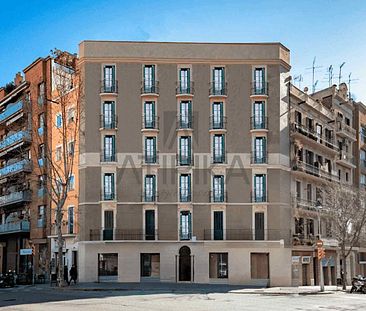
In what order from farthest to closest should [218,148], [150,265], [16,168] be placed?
[16,168] → [218,148] → [150,265]

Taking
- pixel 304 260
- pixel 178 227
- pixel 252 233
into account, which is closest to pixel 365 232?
pixel 304 260

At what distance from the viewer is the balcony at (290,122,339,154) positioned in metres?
47.0

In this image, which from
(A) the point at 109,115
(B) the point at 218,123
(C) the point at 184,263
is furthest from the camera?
(B) the point at 218,123

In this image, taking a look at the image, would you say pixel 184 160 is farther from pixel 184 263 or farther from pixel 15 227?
pixel 15 227

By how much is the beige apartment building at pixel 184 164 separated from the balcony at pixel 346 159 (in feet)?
40.8

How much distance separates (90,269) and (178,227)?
291 inches

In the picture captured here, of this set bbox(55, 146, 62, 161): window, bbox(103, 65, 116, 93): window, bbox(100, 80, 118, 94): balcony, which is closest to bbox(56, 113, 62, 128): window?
bbox(55, 146, 62, 161): window

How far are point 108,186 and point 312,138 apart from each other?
61.8ft

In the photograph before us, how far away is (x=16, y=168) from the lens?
54.0 m

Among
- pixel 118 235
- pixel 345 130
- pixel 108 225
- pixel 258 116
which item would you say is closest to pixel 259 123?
pixel 258 116

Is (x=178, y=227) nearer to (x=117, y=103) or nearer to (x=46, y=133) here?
(x=117, y=103)

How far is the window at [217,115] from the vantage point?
4500 cm

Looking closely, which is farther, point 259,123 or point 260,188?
point 259,123

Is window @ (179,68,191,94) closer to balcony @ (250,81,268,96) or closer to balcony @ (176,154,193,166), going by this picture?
balcony @ (250,81,268,96)
